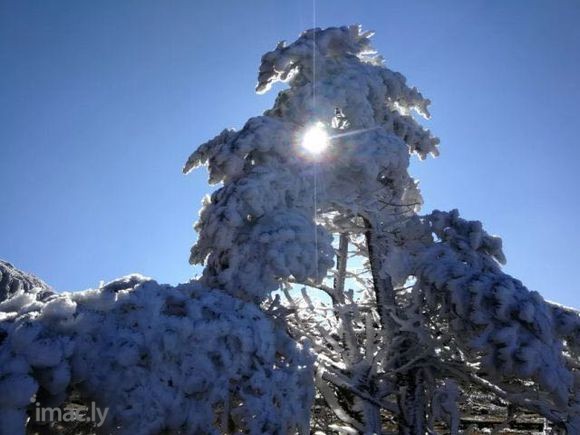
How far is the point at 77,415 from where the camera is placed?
3.23 meters

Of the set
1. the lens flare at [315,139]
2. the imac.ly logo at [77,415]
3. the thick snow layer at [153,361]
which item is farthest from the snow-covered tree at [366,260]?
the imac.ly logo at [77,415]

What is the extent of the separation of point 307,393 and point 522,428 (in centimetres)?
787

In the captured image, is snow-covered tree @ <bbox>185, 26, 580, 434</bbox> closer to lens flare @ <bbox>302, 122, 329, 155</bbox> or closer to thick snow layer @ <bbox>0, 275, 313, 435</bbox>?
lens flare @ <bbox>302, 122, 329, 155</bbox>

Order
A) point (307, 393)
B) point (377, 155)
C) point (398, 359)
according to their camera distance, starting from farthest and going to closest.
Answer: point (377, 155) → point (398, 359) → point (307, 393)

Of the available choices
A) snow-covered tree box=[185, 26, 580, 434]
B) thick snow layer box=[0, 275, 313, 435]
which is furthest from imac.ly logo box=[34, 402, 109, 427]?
snow-covered tree box=[185, 26, 580, 434]

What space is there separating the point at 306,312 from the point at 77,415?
385 centimetres

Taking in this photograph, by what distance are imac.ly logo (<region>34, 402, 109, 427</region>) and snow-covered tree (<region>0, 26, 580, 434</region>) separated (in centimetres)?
7

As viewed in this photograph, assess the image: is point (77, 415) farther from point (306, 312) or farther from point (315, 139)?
point (315, 139)

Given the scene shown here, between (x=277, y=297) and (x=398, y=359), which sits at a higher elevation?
(x=277, y=297)

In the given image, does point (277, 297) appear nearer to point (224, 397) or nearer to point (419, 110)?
point (224, 397)

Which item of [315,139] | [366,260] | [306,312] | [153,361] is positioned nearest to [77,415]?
[153,361]

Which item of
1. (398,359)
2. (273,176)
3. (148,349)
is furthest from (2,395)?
(398,359)

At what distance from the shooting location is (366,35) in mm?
8469

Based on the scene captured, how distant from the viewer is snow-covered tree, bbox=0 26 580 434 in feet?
10.9
